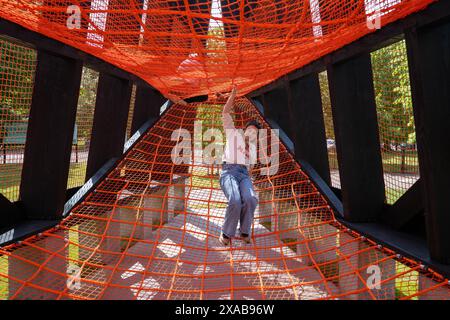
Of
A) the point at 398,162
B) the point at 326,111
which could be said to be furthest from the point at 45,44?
the point at 326,111

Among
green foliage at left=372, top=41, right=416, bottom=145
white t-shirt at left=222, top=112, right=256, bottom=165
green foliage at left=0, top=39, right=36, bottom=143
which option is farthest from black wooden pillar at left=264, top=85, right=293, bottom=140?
green foliage at left=0, top=39, right=36, bottom=143

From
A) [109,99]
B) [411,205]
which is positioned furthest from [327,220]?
[109,99]

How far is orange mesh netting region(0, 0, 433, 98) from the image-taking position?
1.61m

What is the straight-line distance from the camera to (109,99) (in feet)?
10.5

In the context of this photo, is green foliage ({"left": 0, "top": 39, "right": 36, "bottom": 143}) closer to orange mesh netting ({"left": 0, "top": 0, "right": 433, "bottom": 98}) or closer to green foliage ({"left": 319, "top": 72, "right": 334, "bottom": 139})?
orange mesh netting ({"left": 0, "top": 0, "right": 433, "bottom": 98})

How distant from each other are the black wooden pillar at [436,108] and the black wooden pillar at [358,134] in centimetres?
77

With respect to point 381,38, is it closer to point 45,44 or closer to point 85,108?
point 45,44

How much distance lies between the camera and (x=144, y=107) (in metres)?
4.00

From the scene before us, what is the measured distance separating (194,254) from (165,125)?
5.38 feet

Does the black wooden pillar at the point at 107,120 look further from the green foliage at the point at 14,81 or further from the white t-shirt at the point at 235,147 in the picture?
the white t-shirt at the point at 235,147

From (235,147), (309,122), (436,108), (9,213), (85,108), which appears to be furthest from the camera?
(85,108)

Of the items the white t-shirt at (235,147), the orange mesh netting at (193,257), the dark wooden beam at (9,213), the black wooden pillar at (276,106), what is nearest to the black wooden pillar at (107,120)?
the orange mesh netting at (193,257)

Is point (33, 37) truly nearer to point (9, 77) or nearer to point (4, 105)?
point (9, 77)

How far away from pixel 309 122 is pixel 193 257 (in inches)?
77.9
